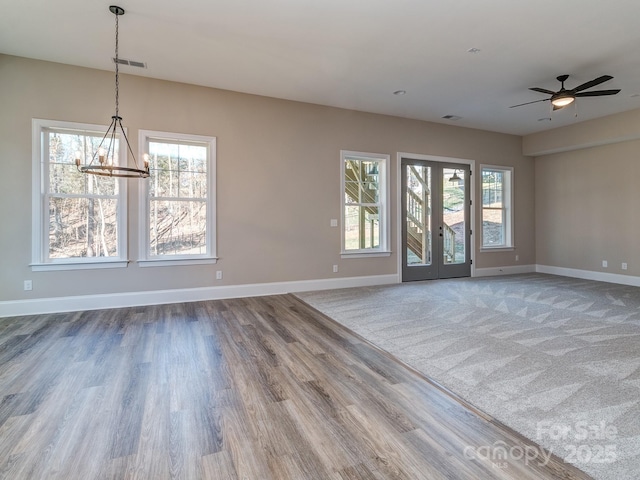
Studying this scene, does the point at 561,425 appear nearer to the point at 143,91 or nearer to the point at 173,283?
the point at 173,283

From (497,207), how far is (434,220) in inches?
80.4

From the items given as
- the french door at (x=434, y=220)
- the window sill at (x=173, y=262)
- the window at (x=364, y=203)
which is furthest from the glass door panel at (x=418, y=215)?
the window sill at (x=173, y=262)

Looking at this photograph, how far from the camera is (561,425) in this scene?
5.88 feet

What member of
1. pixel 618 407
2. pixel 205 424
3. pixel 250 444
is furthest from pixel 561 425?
pixel 205 424

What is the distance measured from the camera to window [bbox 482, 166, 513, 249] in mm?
7316

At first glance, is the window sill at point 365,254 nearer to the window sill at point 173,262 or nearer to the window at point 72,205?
the window sill at point 173,262

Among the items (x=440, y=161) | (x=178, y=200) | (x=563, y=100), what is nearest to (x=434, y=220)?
(x=440, y=161)

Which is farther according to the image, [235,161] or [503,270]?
[503,270]

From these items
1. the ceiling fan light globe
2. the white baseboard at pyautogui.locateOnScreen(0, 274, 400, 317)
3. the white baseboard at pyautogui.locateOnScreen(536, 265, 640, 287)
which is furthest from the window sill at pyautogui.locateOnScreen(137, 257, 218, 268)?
the white baseboard at pyautogui.locateOnScreen(536, 265, 640, 287)

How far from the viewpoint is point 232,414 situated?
6.29 feet

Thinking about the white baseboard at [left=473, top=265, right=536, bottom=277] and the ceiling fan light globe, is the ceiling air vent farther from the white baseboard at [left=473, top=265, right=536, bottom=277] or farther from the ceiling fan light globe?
the white baseboard at [left=473, top=265, right=536, bottom=277]

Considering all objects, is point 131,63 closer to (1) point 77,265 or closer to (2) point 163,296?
(1) point 77,265

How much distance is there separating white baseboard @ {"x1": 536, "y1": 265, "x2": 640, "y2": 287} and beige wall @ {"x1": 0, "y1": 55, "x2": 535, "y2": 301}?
3.59 metres

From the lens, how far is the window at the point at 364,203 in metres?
5.96
